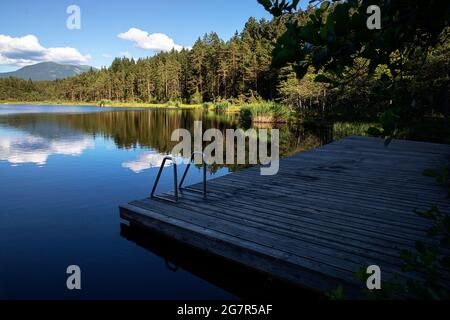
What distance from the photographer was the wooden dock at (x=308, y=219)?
3.87 m

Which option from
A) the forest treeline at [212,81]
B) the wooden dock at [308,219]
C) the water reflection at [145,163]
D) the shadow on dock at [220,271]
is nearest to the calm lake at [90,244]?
the shadow on dock at [220,271]

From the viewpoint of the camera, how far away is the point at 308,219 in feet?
16.9

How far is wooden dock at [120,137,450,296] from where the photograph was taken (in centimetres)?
387

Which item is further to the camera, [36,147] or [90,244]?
[36,147]

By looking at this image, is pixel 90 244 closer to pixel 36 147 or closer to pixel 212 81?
pixel 36 147

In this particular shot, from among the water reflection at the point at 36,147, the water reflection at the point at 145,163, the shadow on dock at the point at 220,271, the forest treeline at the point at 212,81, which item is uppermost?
the forest treeline at the point at 212,81

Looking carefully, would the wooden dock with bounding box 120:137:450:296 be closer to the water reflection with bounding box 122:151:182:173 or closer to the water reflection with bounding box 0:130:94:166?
the water reflection with bounding box 122:151:182:173

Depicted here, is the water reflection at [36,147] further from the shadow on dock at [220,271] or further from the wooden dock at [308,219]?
the wooden dock at [308,219]

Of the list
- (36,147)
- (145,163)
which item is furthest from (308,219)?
(36,147)

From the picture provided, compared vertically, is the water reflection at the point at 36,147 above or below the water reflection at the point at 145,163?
above

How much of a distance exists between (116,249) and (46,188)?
543 cm

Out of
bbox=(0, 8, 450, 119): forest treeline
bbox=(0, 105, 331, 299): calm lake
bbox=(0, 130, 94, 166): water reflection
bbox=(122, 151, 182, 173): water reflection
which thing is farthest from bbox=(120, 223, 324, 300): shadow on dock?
bbox=(0, 8, 450, 119): forest treeline

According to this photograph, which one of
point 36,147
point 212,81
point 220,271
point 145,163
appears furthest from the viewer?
point 212,81
